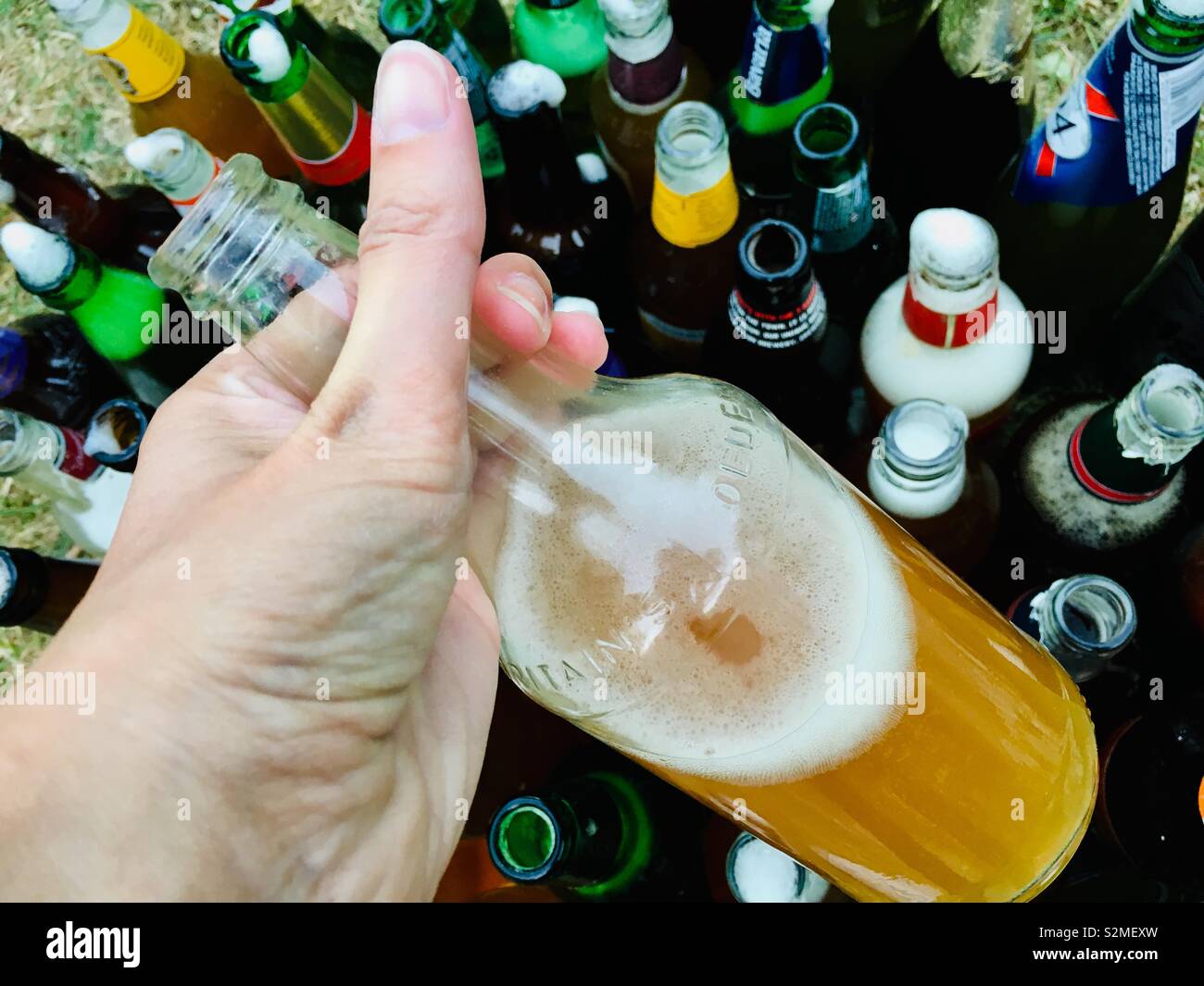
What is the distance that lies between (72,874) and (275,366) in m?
0.33

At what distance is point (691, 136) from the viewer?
0.89 metres

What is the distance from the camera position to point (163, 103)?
120 cm

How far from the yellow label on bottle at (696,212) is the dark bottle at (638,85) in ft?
0.52

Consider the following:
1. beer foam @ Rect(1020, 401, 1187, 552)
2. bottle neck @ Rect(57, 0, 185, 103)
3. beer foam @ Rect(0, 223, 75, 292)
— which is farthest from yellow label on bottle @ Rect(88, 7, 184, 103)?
beer foam @ Rect(1020, 401, 1187, 552)

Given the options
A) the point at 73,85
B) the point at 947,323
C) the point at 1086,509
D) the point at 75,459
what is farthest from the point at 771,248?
the point at 73,85

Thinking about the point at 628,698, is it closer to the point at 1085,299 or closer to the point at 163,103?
the point at 1085,299

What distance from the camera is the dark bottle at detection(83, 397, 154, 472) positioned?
1071 millimetres

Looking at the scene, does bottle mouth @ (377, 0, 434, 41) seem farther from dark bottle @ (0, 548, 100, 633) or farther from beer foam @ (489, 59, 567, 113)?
dark bottle @ (0, 548, 100, 633)

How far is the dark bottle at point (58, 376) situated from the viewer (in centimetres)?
125

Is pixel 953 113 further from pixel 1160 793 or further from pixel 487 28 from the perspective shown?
pixel 1160 793
